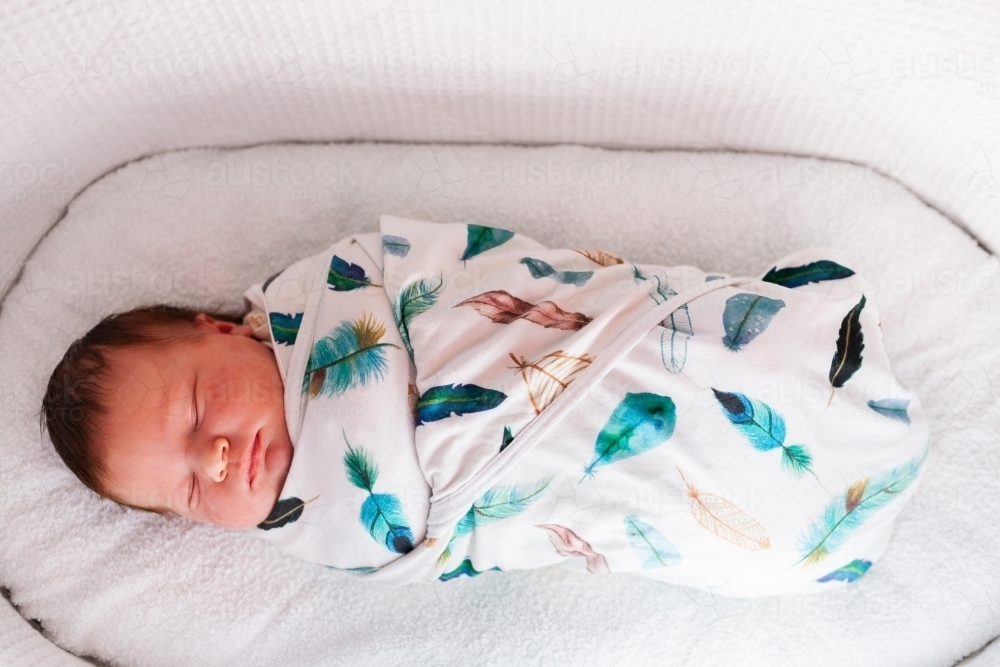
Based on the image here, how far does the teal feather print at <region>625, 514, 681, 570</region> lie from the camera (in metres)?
1.03

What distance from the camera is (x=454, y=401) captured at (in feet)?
3.30

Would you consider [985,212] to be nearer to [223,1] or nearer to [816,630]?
[816,630]

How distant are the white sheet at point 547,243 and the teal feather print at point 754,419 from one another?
0.96ft

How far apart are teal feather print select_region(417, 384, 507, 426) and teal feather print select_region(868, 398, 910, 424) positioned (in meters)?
0.50

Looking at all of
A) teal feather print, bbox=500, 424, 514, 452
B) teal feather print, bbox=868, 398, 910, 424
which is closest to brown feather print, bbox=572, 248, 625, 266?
teal feather print, bbox=500, 424, 514, 452

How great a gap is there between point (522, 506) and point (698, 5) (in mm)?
733

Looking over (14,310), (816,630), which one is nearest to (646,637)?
(816,630)

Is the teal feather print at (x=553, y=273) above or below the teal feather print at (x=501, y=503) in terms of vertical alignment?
above

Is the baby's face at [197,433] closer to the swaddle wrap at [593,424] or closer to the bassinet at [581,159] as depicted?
the swaddle wrap at [593,424]

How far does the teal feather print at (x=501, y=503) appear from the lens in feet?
3.36

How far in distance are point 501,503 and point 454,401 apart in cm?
15

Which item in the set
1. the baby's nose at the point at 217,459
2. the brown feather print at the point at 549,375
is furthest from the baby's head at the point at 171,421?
the brown feather print at the point at 549,375

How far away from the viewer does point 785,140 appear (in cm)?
124

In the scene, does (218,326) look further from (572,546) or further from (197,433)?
(572,546)
